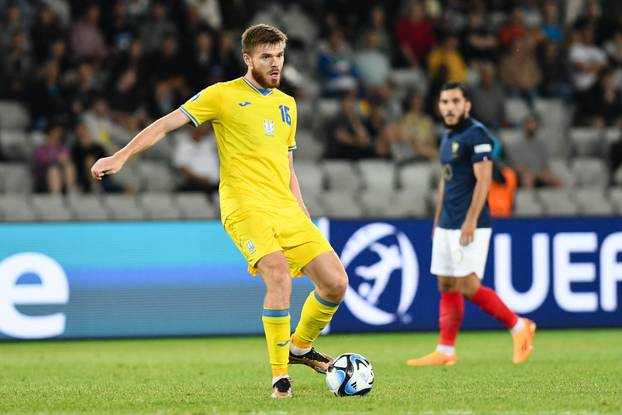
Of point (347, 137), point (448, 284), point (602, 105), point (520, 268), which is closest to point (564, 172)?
point (602, 105)

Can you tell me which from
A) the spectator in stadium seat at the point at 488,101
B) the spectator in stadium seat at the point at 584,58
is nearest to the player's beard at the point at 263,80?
the spectator in stadium seat at the point at 488,101

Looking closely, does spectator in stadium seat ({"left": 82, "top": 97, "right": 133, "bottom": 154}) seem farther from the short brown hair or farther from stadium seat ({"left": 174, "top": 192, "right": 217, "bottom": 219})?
the short brown hair

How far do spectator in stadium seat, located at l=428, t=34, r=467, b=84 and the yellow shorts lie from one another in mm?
9659

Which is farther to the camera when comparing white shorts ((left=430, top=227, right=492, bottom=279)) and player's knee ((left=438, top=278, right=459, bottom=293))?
player's knee ((left=438, top=278, right=459, bottom=293))

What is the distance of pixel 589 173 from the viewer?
15508 mm

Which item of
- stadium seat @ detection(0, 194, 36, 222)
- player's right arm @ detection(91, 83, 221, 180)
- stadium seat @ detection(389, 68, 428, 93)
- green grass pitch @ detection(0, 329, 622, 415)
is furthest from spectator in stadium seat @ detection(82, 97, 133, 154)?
player's right arm @ detection(91, 83, 221, 180)

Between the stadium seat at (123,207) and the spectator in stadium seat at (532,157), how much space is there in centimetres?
488

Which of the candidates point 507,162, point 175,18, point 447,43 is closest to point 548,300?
point 507,162

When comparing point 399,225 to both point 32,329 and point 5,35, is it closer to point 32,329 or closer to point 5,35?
point 32,329

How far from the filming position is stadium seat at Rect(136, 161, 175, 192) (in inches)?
566

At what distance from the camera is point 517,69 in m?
17.1

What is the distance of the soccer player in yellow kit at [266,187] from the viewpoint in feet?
22.8

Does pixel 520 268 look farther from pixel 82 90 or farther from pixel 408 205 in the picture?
pixel 82 90

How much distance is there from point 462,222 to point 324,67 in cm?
735
